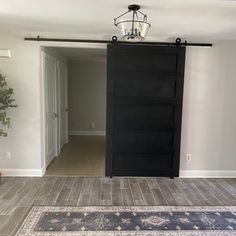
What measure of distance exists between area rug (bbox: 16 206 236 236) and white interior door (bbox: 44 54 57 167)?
5.91ft

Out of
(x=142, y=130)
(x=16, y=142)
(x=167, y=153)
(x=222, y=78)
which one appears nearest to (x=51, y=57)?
(x=16, y=142)

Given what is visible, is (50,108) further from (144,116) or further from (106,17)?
(106,17)

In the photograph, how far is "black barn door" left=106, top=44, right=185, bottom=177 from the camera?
163 inches

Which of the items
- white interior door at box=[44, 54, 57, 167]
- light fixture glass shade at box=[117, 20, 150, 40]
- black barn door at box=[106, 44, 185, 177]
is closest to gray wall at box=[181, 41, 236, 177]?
black barn door at box=[106, 44, 185, 177]

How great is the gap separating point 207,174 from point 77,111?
4551 mm

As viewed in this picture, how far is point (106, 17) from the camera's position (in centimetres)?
306

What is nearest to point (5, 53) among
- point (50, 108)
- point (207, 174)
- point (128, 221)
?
point (50, 108)

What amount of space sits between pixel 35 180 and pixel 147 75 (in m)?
2.44

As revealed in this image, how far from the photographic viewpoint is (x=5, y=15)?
Answer: 3.07m

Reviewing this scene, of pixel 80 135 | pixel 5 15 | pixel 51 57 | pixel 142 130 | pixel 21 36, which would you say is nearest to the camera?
pixel 5 15

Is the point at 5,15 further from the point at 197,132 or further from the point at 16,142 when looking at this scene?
the point at 197,132

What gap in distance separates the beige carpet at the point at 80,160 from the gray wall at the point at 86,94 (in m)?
0.86

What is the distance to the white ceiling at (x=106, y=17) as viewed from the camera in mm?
2566

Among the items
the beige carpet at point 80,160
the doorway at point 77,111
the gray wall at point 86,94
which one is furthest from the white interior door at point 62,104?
the gray wall at point 86,94
